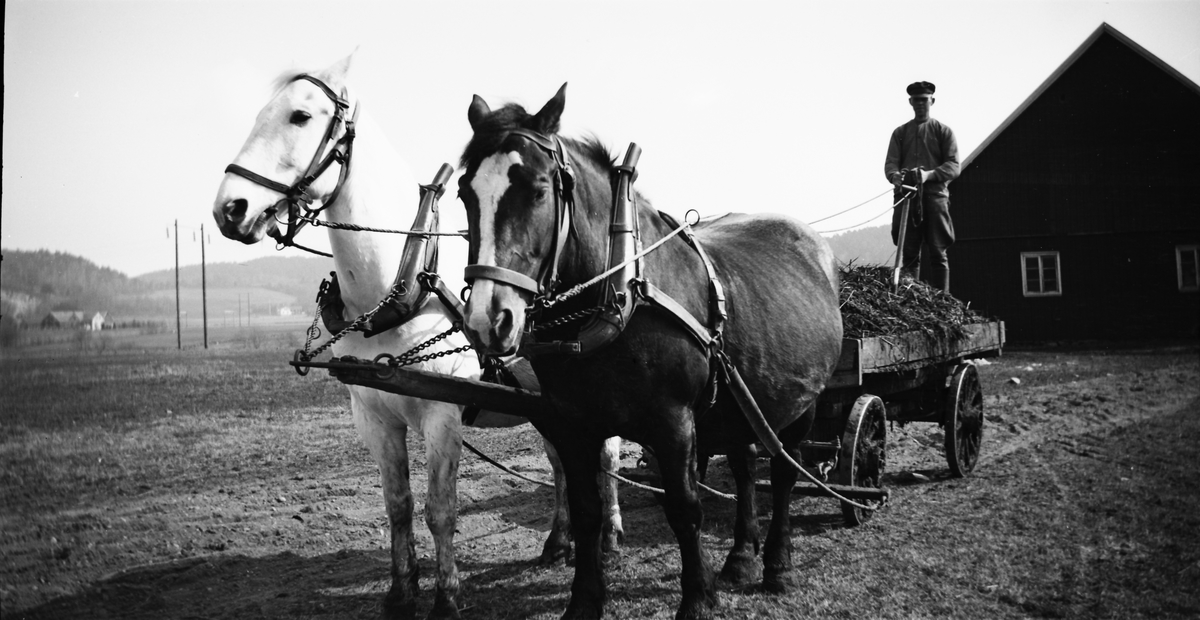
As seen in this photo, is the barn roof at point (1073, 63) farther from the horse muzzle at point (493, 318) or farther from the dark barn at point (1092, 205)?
the horse muzzle at point (493, 318)

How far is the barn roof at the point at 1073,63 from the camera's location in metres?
21.8

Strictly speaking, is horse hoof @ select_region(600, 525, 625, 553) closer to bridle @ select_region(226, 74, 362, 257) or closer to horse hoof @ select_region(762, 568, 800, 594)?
horse hoof @ select_region(762, 568, 800, 594)

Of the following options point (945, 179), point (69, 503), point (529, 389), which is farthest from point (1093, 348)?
point (69, 503)

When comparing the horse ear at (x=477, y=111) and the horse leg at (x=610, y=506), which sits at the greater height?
the horse ear at (x=477, y=111)

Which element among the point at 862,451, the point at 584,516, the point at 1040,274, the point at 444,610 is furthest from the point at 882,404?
the point at 1040,274

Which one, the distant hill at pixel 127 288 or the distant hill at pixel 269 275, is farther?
the distant hill at pixel 269 275

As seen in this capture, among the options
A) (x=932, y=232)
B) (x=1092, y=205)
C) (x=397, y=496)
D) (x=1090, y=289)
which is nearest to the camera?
(x=397, y=496)

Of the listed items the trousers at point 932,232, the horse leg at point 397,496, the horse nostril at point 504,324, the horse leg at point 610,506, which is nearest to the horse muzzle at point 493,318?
the horse nostril at point 504,324

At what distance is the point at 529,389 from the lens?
4.35 metres

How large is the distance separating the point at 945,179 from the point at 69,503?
29.2 ft

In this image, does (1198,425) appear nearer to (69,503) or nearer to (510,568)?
(510,568)

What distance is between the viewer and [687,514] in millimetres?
3418

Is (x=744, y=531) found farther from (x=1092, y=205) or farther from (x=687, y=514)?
(x=1092, y=205)

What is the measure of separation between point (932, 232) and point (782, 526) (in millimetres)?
4359
